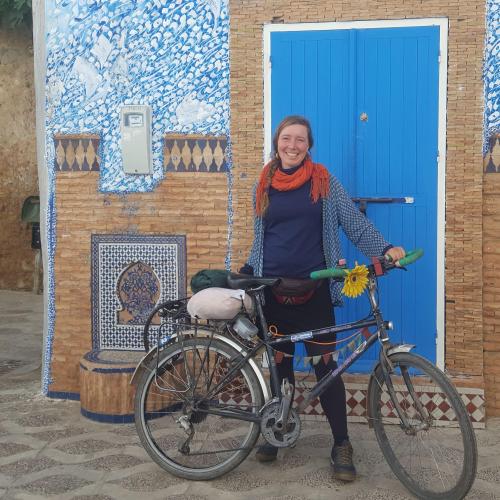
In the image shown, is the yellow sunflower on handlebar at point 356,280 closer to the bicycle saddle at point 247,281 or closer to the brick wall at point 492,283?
the bicycle saddle at point 247,281

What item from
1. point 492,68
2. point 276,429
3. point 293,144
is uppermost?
point 492,68

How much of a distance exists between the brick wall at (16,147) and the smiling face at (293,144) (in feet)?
31.6

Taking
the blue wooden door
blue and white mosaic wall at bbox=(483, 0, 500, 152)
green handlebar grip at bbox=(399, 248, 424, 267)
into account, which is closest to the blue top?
green handlebar grip at bbox=(399, 248, 424, 267)

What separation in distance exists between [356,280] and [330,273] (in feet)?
0.49

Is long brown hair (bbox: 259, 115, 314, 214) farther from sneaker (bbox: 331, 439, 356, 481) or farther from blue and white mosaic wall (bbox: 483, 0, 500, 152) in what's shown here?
blue and white mosaic wall (bbox: 483, 0, 500, 152)

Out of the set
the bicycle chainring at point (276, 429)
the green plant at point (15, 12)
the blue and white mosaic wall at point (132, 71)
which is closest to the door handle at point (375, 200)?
the blue and white mosaic wall at point (132, 71)

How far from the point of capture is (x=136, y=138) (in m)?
5.49

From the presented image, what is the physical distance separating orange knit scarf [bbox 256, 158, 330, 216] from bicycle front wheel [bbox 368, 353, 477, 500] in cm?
98

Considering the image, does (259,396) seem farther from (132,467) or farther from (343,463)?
(132,467)

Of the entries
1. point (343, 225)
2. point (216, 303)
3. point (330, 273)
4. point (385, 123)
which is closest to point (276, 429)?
point (216, 303)

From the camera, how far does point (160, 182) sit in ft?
18.2

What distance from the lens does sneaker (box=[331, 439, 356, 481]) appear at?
4.17m

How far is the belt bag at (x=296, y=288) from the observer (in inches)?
162

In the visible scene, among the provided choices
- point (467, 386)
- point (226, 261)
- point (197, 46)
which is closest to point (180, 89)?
point (197, 46)
